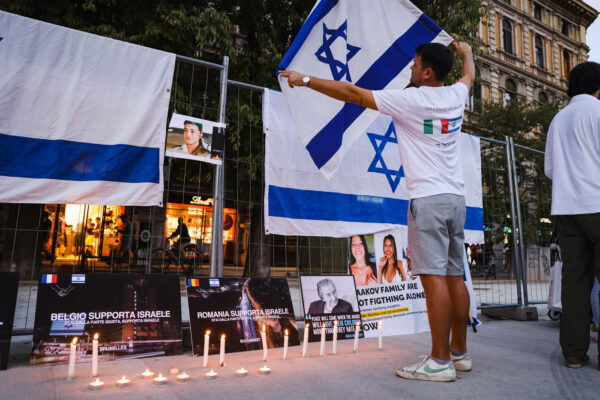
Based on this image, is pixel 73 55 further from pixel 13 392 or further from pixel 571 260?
pixel 571 260

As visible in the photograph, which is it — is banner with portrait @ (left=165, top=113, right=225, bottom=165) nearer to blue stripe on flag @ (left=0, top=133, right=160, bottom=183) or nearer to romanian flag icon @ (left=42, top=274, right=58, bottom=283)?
blue stripe on flag @ (left=0, top=133, right=160, bottom=183)

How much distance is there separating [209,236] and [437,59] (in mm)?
2732

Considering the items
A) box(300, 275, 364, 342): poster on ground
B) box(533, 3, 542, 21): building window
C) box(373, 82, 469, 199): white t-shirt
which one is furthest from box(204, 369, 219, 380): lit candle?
box(533, 3, 542, 21): building window

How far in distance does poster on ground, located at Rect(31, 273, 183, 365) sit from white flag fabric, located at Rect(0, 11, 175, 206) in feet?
2.08

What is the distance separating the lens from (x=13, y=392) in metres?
2.29

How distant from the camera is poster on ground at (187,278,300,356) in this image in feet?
10.9

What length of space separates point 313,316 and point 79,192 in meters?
2.24

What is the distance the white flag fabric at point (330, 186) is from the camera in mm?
4160

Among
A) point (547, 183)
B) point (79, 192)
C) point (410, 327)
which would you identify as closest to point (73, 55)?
point (79, 192)

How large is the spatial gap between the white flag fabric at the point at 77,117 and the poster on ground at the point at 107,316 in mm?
635

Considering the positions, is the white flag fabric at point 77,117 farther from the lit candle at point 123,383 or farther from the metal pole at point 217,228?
the lit candle at point 123,383

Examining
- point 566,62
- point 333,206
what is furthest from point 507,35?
point 333,206

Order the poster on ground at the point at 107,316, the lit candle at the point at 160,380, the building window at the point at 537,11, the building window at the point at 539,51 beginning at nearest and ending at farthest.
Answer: the lit candle at the point at 160,380, the poster on ground at the point at 107,316, the building window at the point at 539,51, the building window at the point at 537,11

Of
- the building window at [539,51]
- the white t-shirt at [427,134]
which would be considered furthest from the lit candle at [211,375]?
the building window at [539,51]
